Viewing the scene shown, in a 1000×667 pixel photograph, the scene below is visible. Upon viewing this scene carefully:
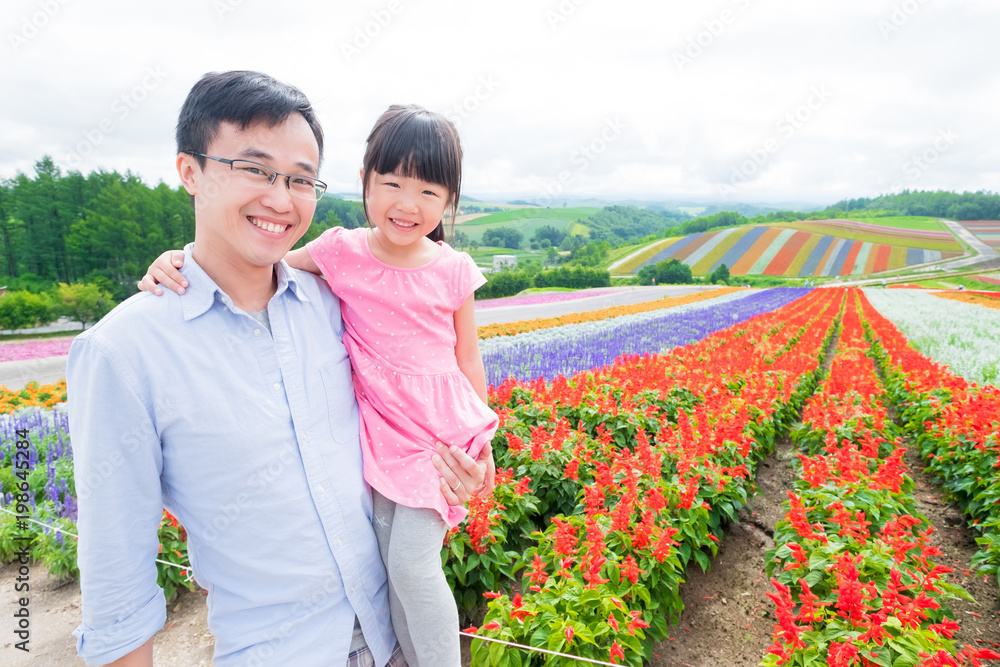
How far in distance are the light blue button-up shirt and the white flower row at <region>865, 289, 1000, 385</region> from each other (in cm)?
826

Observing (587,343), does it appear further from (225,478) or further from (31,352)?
(31,352)

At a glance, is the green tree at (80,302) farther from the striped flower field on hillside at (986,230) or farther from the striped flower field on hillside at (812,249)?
the striped flower field on hillside at (986,230)

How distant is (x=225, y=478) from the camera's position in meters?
1.01

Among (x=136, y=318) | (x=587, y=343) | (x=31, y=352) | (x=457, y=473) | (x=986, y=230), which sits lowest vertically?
(x=31, y=352)

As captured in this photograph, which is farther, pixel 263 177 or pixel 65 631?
pixel 65 631

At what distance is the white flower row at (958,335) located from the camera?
7.04m

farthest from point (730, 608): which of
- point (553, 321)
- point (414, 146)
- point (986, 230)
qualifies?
point (986, 230)

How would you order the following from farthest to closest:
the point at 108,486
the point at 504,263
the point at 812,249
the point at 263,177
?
the point at 812,249, the point at 504,263, the point at 263,177, the point at 108,486

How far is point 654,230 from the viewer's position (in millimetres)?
62219

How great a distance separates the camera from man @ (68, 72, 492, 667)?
90cm

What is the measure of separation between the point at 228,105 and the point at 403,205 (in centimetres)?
55

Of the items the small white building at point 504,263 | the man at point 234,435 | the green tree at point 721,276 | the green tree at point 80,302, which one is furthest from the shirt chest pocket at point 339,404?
the green tree at point 721,276

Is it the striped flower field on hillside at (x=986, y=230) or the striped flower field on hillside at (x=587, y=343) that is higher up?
the striped flower field on hillside at (x=986, y=230)

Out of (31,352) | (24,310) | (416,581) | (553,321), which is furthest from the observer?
(24,310)
